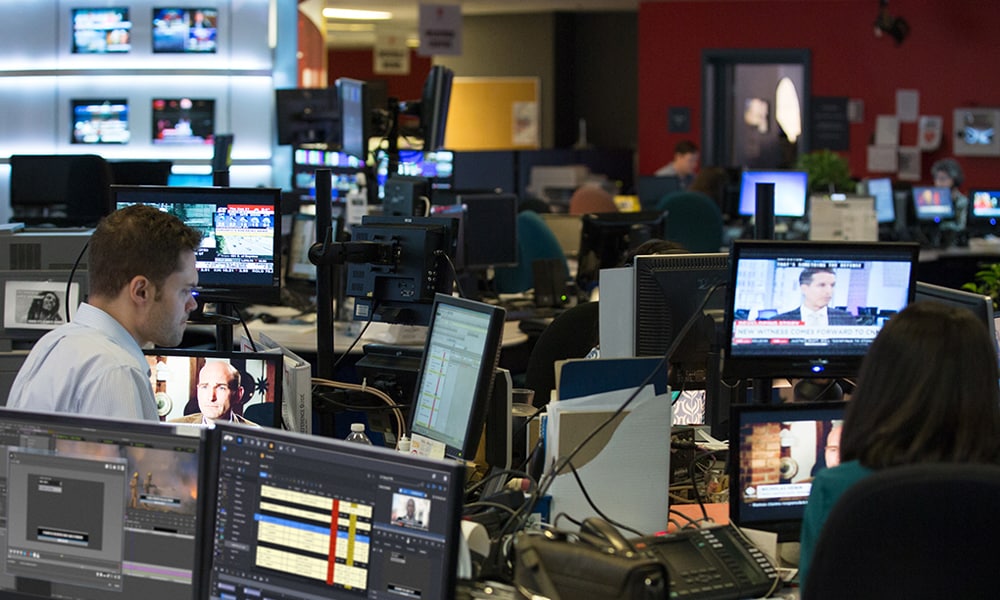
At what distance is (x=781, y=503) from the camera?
2.63 metres

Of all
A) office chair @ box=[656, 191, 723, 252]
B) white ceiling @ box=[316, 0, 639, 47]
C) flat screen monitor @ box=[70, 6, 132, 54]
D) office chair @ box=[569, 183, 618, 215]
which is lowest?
office chair @ box=[656, 191, 723, 252]

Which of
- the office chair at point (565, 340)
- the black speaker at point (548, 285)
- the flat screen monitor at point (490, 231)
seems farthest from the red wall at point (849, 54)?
the office chair at point (565, 340)

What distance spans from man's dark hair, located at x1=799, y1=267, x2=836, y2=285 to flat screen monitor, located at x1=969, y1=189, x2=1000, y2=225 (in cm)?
682

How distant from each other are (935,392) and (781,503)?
0.69 m

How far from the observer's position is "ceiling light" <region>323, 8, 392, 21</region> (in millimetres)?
16595

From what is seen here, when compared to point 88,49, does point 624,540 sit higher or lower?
lower

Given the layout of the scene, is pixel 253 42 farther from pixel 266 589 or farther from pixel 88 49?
pixel 266 589

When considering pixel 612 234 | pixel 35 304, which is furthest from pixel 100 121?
pixel 35 304

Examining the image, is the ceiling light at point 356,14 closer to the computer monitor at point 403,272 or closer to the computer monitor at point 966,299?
the computer monitor at point 403,272

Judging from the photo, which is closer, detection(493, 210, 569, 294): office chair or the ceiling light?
detection(493, 210, 569, 294): office chair

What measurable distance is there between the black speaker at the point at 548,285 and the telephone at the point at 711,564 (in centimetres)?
395

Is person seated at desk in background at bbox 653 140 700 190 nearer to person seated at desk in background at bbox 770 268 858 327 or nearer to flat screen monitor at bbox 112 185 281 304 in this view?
flat screen monitor at bbox 112 185 281 304

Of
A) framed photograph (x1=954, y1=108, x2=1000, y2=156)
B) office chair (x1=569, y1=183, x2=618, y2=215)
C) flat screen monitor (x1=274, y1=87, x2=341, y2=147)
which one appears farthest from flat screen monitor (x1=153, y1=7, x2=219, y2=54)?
framed photograph (x1=954, y1=108, x2=1000, y2=156)

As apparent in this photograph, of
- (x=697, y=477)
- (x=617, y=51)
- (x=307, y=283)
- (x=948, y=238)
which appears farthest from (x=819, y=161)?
(x=697, y=477)
